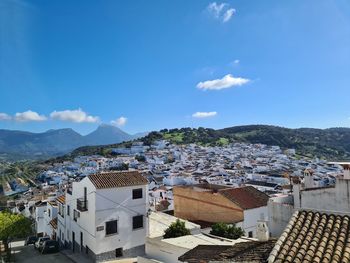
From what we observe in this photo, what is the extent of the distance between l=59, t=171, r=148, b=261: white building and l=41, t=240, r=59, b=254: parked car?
209 cm

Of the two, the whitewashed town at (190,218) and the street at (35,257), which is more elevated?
the whitewashed town at (190,218)

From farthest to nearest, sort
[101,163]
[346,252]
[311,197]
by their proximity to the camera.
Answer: [101,163]
[311,197]
[346,252]

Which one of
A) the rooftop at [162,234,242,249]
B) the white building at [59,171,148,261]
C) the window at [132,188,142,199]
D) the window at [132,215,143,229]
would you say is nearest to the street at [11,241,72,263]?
the white building at [59,171,148,261]

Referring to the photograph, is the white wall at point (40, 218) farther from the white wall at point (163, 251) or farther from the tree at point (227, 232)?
the tree at point (227, 232)

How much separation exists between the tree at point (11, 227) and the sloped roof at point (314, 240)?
25296mm

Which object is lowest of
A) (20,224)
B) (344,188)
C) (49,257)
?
(49,257)

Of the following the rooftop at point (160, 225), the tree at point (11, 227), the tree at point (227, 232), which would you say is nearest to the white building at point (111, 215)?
the rooftop at point (160, 225)

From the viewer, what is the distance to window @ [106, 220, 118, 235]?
26322 mm

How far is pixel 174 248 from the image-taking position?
65.8 feet

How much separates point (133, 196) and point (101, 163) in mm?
118305

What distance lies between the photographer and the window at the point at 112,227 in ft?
86.4

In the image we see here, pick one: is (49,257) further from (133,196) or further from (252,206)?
(252,206)

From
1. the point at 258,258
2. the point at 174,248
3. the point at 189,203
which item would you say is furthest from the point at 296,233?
the point at 189,203

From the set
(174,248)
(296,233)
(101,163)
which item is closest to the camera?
(296,233)
